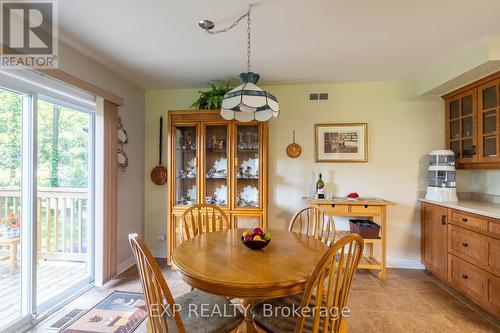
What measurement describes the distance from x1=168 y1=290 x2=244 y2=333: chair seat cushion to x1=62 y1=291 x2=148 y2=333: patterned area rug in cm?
87

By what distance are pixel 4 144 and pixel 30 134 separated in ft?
0.59

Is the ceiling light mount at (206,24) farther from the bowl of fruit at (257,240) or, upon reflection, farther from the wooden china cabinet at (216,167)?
the bowl of fruit at (257,240)

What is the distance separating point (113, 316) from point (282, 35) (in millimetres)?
2821

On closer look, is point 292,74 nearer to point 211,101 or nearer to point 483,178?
point 211,101

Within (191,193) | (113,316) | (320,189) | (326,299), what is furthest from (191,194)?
(326,299)

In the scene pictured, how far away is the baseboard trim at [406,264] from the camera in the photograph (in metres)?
3.17

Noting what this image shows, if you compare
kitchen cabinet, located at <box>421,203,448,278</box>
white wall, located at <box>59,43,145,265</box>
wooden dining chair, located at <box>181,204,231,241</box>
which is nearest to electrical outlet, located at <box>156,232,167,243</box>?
white wall, located at <box>59,43,145,265</box>

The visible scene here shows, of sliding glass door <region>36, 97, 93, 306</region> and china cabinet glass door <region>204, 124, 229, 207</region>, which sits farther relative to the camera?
china cabinet glass door <region>204, 124, 229, 207</region>

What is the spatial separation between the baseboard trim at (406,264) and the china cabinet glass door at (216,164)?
2.31m

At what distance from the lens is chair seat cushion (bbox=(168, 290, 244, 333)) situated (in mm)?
1312

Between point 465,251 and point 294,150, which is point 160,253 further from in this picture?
point 465,251

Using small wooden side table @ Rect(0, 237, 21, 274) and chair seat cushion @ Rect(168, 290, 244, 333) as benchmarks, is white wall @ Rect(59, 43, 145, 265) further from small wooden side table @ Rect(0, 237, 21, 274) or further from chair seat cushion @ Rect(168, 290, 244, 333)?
chair seat cushion @ Rect(168, 290, 244, 333)

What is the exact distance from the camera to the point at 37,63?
1.94m

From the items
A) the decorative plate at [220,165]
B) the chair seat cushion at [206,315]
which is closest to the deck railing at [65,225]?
the decorative plate at [220,165]
